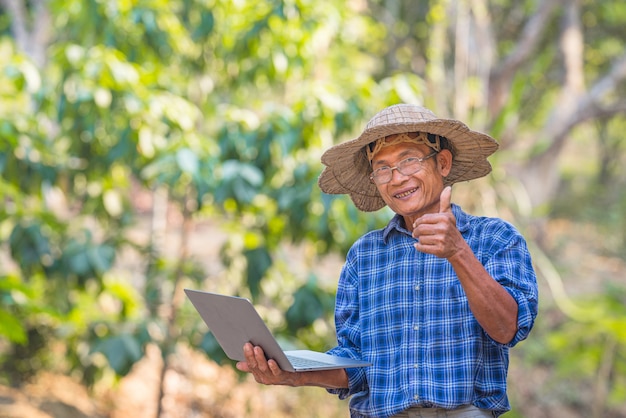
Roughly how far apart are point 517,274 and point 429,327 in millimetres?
234

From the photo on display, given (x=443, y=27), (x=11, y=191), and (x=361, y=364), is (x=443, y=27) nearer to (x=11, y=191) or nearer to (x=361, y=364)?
(x=11, y=191)

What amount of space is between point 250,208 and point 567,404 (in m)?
5.85

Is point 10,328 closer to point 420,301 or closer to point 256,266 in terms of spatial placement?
point 256,266

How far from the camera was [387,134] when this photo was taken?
6.10ft

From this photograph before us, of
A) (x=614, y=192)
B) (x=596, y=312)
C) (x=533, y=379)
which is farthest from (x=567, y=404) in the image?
(x=614, y=192)

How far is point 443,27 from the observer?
7418 mm

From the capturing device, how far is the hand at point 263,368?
1.79 meters

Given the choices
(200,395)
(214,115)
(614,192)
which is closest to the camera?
(214,115)

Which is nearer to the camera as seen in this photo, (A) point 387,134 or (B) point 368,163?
(A) point 387,134

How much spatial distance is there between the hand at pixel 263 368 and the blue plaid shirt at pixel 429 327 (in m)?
0.16

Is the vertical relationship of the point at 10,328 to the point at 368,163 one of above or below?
below

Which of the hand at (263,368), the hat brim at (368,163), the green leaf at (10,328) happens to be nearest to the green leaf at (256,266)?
the green leaf at (10,328)

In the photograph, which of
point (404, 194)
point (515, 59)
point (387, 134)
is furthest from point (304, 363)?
point (515, 59)

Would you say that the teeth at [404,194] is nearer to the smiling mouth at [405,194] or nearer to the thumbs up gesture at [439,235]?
the smiling mouth at [405,194]
